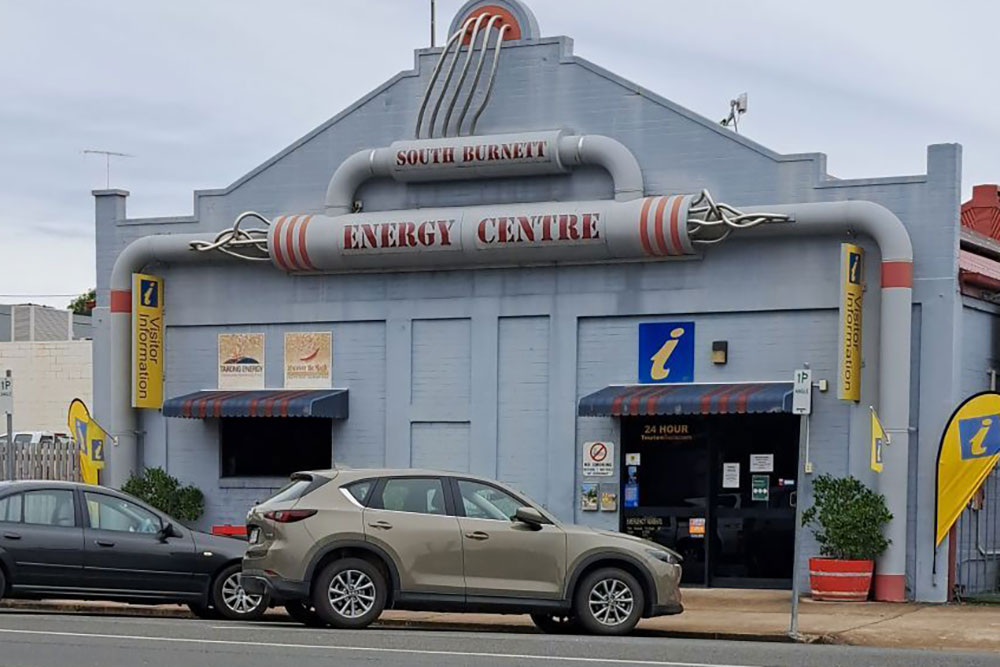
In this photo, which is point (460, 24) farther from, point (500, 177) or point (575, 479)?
point (575, 479)

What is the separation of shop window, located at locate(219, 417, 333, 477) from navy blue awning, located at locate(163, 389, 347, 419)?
0.50 meters

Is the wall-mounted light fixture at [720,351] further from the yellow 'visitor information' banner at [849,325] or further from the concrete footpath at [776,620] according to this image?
the concrete footpath at [776,620]

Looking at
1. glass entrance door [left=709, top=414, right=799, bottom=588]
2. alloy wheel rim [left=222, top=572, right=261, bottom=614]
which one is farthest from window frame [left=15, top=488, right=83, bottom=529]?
glass entrance door [left=709, top=414, right=799, bottom=588]

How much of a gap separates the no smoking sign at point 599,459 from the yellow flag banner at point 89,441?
733 centimetres

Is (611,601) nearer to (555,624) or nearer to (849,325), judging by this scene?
(555,624)

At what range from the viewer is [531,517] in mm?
15461

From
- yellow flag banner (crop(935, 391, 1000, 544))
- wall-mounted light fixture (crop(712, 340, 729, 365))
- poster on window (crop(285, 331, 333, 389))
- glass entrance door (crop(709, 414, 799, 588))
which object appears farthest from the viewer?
poster on window (crop(285, 331, 333, 389))

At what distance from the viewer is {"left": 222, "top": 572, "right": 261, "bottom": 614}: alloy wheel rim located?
17.1 m

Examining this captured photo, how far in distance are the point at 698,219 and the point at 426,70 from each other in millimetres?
4637

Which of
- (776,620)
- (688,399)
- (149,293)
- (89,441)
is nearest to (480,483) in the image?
(776,620)

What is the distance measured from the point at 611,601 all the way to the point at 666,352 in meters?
6.03

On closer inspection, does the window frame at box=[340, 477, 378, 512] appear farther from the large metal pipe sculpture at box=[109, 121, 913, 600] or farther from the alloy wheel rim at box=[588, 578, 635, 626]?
the large metal pipe sculpture at box=[109, 121, 913, 600]

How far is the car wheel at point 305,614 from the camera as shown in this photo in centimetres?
1575

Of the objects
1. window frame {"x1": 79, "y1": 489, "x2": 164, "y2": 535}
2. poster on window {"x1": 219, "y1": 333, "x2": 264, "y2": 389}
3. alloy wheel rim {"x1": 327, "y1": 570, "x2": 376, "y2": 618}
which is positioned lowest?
alloy wheel rim {"x1": 327, "y1": 570, "x2": 376, "y2": 618}
